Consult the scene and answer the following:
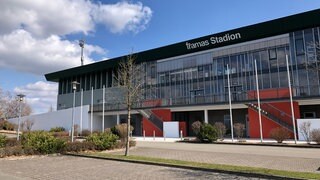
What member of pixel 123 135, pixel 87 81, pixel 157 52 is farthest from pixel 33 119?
pixel 123 135

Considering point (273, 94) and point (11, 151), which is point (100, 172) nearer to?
point (11, 151)

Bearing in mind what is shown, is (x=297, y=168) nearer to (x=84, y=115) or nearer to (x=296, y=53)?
(x=296, y=53)

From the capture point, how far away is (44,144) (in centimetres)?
1772

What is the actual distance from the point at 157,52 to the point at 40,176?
38.9 metres

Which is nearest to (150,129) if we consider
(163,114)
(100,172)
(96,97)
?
(163,114)

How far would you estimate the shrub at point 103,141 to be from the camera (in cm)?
1921

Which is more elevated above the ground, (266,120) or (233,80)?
(233,80)

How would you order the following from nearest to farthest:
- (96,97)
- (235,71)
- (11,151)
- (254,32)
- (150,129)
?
(11,151) < (254,32) < (235,71) < (150,129) < (96,97)

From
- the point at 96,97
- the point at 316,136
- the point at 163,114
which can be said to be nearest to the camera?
the point at 316,136

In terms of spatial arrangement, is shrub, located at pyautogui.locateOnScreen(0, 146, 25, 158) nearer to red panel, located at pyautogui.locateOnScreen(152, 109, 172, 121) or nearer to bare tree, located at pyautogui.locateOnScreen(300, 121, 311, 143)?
bare tree, located at pyautogui.locateOnScreen(300, 121, 311, 143)

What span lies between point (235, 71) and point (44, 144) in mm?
28189

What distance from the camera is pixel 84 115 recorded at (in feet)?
162

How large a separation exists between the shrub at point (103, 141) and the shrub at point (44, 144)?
6.22ft

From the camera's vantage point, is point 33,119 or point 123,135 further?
point 33,119
